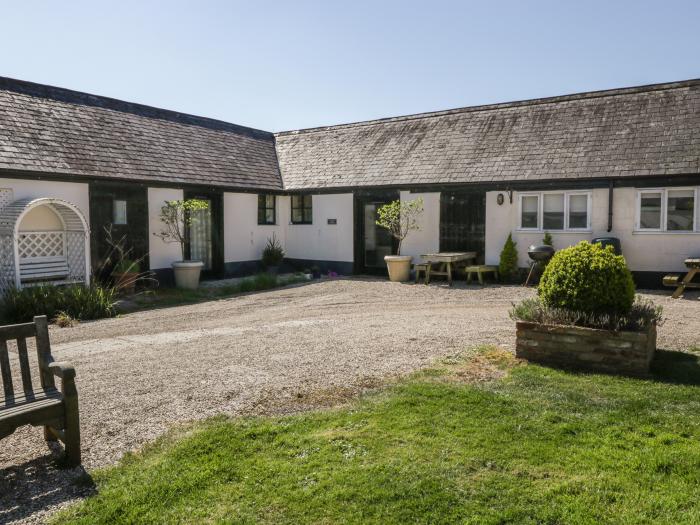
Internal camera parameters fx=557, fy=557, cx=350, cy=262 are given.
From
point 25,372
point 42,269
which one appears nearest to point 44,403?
point 25,372

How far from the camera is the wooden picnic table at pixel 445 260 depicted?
608 inches

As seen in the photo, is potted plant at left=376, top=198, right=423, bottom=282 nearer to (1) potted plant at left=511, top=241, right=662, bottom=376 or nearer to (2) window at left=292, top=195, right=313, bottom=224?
(2) window at left=292, top=195, right=313, bottom=224

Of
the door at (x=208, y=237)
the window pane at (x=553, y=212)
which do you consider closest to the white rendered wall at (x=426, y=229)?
the window pane at (x=553, y=212)

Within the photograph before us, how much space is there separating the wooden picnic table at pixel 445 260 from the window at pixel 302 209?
499 centimetres

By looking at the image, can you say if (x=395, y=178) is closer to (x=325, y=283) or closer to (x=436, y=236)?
(x=436, y=236)

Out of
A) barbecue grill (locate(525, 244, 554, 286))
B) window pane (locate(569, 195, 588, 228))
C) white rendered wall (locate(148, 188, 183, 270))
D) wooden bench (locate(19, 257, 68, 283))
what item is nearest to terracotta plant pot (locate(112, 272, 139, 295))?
wooden bench (locate(19, 257, 68, 283))

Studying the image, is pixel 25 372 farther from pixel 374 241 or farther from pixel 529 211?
pixel 374 241

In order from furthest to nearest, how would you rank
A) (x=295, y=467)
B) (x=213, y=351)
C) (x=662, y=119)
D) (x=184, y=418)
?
(x=662, y=119) → (x=213, y=351) → (x=184, y=418) → (x=295, y=467)

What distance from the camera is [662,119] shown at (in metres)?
14.7

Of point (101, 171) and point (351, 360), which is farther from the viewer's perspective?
point (101, 171)

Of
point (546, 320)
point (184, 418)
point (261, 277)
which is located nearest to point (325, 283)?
point (261, 277)

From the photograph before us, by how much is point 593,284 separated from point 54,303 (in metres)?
9.57

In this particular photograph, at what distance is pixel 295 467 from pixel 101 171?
11768mm

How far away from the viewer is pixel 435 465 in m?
4.00
